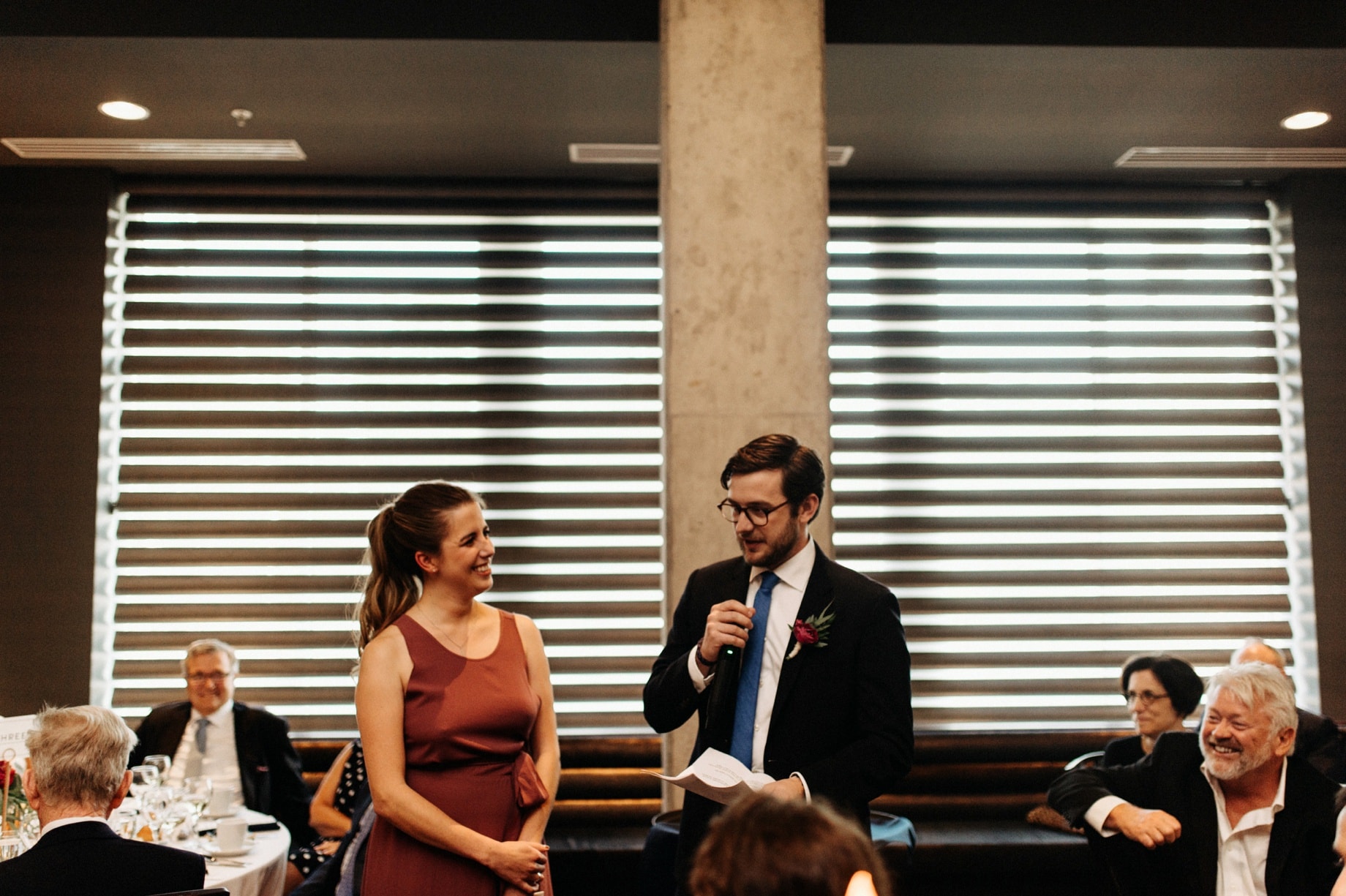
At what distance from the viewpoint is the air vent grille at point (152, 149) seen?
520cm

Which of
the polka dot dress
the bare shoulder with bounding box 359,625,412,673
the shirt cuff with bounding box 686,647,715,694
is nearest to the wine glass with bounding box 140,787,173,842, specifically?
the polka dot dress

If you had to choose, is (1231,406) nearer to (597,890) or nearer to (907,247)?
(907,247)

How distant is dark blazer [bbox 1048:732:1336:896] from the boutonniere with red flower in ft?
2.75

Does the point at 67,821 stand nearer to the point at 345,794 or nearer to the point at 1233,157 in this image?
the point at 345,794

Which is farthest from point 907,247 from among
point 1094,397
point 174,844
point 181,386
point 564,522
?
point 174,844

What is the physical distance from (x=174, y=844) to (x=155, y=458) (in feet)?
9.44

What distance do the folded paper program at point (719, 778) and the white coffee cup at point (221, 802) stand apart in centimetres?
209

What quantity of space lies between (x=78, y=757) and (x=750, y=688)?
1.38m

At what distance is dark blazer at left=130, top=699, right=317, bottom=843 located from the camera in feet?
14.0

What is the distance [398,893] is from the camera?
2.21m

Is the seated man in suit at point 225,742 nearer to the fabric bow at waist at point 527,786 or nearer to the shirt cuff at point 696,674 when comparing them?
the fabric bow at waist at point 527,786

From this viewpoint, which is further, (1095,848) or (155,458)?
(155,458)

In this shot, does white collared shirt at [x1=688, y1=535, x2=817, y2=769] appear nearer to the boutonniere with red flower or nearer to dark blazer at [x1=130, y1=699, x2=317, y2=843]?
the boutonniere with red flower

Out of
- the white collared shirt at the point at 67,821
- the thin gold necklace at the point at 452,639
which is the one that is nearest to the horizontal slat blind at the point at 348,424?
the thin gold necklace at the point at 452,639
